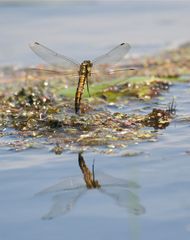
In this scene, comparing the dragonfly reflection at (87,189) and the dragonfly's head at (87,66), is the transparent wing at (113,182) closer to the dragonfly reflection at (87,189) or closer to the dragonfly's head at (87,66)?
the dragonfly reflection at (87,189)

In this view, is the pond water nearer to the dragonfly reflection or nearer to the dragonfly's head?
the dragonfly reflection

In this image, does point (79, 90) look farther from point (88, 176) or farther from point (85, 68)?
point (88, 176)

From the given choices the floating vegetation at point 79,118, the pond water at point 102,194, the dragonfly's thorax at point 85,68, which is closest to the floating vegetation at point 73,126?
the floating vegetation at point 79,118

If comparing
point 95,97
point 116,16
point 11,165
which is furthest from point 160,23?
point 11,165

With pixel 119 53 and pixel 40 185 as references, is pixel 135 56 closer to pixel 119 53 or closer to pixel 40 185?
pixel 119 53

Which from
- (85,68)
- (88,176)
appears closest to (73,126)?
(85,68)

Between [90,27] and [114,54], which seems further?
[90,27]

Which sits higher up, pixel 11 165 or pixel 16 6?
pixel 16 6

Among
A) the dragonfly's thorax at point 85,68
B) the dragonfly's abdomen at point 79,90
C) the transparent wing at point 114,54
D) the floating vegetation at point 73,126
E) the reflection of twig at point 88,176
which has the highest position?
the transparent wing at point 114,54
